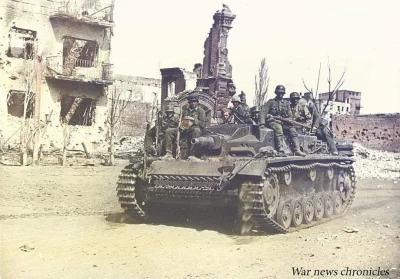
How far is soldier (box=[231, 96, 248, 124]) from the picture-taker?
12.8 m

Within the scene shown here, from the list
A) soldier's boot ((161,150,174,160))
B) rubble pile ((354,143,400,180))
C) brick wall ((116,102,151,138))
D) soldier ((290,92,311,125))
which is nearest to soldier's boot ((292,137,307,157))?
soldier ((290,92,311,125))

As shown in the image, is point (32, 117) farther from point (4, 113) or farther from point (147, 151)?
point (147, 151)

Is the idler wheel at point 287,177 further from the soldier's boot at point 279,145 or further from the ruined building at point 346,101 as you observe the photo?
the ruined building at point 346,101

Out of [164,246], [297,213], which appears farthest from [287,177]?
[164,246]

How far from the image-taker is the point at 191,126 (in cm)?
1042

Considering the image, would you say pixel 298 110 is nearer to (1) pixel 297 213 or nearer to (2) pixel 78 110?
(1) pixel 297 213

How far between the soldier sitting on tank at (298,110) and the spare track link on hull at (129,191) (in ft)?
12.3

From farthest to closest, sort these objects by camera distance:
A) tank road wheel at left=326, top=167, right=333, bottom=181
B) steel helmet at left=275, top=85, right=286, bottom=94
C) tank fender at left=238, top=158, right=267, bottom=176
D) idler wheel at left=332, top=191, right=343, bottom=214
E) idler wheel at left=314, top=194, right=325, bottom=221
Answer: idler wheel at left=332, top=191, right=343, bottom=214 < tank road wheel at left=326, top=167, right=333, bottom=181 < idler wheel at left=314, top=194, right=325, bottom=221 < steel helmet at left=275, top=85, right=286, bottom=94 < tank fender at left=238, top=158, right=267, bottom=176

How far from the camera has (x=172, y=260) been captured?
7195 mm

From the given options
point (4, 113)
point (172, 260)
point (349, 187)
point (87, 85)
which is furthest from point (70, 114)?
point (172, 260)

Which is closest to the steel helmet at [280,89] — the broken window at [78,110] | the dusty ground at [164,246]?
the dusty ground at [164,246]

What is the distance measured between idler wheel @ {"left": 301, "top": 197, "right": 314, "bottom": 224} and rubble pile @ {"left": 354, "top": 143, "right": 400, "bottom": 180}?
12361 millimetres

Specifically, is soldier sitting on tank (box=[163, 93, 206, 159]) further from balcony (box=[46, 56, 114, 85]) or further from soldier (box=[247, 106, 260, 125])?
balcony (box=[46, 56, 114, 85])

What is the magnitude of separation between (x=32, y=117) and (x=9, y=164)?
5.03m
